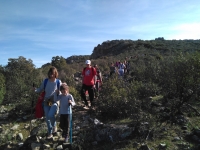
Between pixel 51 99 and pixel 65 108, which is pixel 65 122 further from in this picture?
pixel 51 99

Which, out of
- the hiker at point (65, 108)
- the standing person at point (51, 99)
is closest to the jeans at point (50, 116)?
the standing person at point (51, 99)

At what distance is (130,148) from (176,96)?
8.70 feet

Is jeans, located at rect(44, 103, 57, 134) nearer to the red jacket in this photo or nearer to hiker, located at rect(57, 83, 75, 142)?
hiker, located at rect(57, 83, 75, 142)

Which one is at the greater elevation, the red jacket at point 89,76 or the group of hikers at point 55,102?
the red jacket at point 89,76

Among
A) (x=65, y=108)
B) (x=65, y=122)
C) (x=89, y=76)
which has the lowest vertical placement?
(x=65, y=122)

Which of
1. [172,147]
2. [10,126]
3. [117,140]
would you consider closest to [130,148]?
[117,140]

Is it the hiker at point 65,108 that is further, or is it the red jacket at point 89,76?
the red jacket at point 89,76

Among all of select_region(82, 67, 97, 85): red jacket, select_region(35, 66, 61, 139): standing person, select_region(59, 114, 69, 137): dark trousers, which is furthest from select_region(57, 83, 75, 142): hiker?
select_region(82, 67, 97, 85): red jacket

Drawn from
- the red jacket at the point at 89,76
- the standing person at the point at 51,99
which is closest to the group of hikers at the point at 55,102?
the standing person at the point at 51,99

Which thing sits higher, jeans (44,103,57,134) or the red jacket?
the red jacket

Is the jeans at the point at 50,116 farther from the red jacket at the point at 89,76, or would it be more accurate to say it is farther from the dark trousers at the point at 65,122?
the red jacket at the point at 89,76

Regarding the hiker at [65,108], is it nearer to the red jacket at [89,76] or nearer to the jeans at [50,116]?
the jeans at [50,116]

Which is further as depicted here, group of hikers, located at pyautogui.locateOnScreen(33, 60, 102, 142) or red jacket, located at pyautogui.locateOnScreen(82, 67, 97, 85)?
red jacket, located at pyautogui.locateOnScreen(82, 67, 97, 85)

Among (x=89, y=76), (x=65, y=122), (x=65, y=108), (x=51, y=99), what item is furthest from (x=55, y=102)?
(x=89, y=76)
